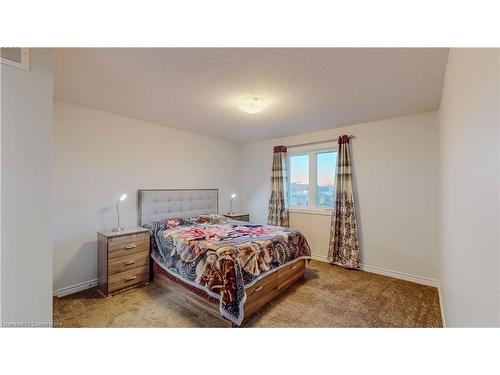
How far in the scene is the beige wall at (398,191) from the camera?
9.16 ft

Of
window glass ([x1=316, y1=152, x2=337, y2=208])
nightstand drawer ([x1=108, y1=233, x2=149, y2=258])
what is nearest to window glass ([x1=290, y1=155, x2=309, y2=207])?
window glass ([x1=316, y1=152, x2=337, y2=208])

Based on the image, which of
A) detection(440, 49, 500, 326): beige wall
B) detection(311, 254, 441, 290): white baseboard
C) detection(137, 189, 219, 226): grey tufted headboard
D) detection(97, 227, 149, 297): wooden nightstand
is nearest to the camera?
detection(440, 49, 500, 326): beige wall

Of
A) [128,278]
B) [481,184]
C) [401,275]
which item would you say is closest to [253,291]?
[128,278]

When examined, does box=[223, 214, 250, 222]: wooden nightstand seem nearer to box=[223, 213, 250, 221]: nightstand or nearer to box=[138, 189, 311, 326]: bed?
box=[223, 213, 250, 221]: nightstand

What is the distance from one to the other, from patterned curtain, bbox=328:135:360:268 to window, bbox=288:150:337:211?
0.71ft

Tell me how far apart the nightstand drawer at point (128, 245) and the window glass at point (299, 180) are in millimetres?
2699

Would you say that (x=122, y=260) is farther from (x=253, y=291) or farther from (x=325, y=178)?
(x=325, y=178)

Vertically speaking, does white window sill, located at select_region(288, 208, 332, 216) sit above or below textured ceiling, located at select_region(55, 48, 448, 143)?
below

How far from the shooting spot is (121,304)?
2.22m

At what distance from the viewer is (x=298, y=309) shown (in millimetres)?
2170

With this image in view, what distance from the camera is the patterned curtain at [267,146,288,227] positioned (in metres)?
4.11

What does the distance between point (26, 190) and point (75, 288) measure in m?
1.98
